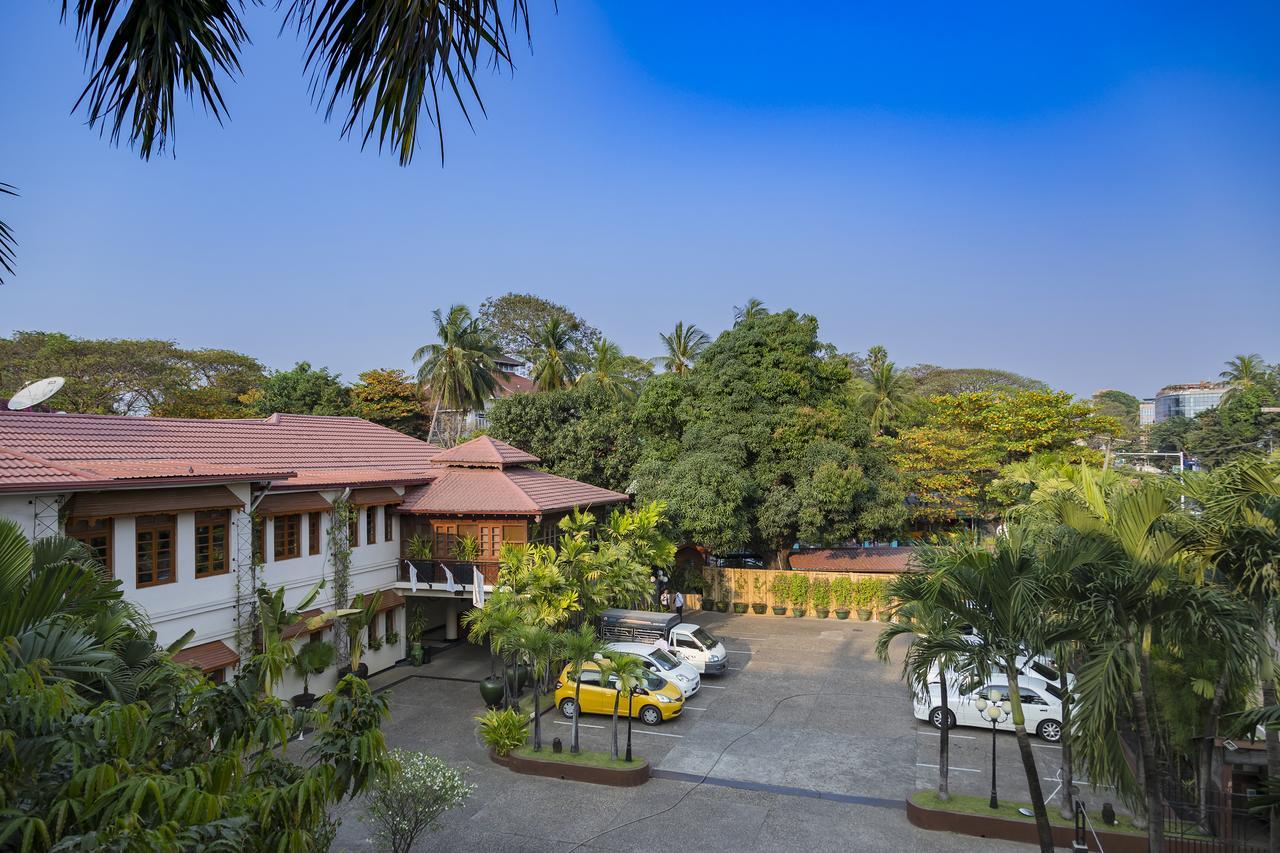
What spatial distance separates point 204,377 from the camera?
5072 cm

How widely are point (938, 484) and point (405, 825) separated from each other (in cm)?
3069

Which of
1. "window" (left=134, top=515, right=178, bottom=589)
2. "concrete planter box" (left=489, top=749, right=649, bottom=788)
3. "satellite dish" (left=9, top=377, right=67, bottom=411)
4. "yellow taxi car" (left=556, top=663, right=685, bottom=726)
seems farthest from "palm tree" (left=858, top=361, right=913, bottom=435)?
"satellite dish" (left=9, top=377, right=67, bottom=411)

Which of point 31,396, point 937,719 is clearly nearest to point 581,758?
point 937,719

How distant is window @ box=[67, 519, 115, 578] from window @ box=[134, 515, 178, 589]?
2.03 ft

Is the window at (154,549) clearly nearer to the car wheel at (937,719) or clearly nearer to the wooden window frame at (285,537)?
the wooden window frame at (285,537)

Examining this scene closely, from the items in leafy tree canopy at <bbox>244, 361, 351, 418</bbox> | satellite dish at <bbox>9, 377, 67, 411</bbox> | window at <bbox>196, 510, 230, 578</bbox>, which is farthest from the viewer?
Result: leafy tree canopy at <bbox>244, 361, 351, 418</bbox>

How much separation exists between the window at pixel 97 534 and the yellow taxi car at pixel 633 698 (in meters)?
9.88

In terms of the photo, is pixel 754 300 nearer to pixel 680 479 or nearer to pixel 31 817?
pixel 680 479

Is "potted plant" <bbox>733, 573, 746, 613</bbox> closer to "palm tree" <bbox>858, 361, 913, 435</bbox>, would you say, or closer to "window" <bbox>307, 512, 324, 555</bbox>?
"window" <bbox>307, 512, 324, 555</bbox>

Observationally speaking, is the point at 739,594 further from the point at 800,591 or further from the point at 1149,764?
the point at 1149,764

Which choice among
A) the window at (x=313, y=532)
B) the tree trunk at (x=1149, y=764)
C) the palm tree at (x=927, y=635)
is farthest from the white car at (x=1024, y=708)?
the window at (x=313, y=532)

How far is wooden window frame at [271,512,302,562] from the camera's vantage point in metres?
19.5

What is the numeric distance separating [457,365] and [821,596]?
81.1 feet

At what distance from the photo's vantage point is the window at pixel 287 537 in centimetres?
1967
